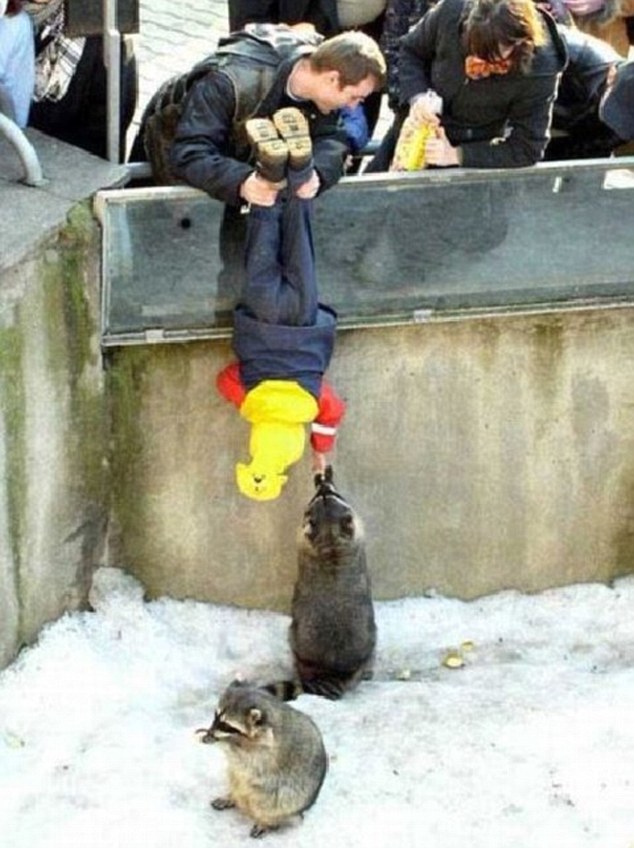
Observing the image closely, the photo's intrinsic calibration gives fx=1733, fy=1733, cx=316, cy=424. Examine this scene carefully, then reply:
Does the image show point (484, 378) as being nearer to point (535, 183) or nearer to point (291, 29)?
point (535, 183)

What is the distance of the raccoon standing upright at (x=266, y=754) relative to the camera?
5.91 m

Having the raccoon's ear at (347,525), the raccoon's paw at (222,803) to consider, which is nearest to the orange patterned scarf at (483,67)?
the raccoon's ear at (347,525)

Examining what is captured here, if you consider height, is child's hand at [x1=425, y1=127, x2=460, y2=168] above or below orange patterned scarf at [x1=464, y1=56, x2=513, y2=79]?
below

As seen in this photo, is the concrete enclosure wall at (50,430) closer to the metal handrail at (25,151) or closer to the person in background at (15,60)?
the metal handrail at (25,151)

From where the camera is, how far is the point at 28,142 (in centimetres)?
661

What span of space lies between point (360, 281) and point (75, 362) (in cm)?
120

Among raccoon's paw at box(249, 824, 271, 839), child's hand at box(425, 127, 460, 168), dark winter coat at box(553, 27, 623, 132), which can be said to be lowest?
raccoon's paw at box(249, 824, 271, 839)

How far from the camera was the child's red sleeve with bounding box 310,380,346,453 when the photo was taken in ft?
22.6

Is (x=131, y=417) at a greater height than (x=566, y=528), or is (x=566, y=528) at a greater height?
(x=131, y=417)

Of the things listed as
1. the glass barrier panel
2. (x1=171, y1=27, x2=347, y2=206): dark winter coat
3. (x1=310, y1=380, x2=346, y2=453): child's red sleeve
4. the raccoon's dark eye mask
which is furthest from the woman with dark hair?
the raccoon's dark eye mask

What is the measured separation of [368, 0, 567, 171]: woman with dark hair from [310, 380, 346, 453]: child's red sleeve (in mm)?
1019

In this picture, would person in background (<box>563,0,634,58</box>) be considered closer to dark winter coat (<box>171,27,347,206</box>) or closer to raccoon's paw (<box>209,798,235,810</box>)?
dark winter coat (<box>171,27,347,206</box>)

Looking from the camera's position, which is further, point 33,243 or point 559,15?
point 559,15

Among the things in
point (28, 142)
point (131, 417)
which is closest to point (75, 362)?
Result: point (131, 417)
